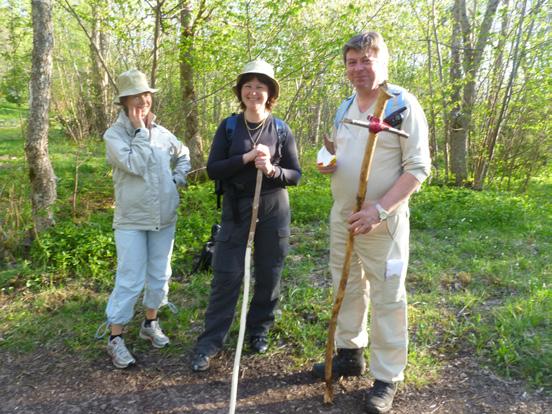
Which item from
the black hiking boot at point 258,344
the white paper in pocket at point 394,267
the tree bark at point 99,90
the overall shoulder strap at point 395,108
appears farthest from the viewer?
the tree bark at point 99,90

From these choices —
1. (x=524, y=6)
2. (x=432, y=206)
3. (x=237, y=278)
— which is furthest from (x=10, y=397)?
(x=524, y=6)

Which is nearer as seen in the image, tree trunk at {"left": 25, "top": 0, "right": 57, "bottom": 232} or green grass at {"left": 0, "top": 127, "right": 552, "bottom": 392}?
green grass at {"left": 0, "top": 127, "right": 552, "bottom": 392}

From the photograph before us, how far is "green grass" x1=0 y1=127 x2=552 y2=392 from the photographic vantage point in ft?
11.2

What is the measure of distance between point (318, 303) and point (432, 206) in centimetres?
415

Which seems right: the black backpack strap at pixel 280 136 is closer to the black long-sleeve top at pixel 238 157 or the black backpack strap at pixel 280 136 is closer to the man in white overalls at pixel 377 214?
the black long-sleeve top at pixel 238 157

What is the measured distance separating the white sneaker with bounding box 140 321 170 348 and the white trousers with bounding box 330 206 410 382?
1.52 meters

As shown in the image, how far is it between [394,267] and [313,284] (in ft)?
6.58

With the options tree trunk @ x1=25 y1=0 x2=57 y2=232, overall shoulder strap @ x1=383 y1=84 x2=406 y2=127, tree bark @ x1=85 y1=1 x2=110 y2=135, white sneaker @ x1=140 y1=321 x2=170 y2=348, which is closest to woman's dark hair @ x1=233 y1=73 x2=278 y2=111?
overall shoulder strap @ x1=383 y1=84 x2=406 y2=127

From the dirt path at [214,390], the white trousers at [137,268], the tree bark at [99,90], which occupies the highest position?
the tree bark at [99,90]

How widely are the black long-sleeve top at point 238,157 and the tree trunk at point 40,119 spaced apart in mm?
2962

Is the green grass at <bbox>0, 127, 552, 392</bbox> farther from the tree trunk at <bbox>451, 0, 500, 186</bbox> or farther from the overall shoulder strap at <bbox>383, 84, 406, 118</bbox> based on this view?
the tree trunk at <bbox>451, 0, 500, 186</bbox>

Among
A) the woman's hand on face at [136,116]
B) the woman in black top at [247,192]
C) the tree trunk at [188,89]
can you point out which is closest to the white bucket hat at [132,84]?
the woman's hand on face at [136,116]

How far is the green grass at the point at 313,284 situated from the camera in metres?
3.42

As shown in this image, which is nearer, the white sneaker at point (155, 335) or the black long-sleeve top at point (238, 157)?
the black long-sleeve top at point (238, 157)
